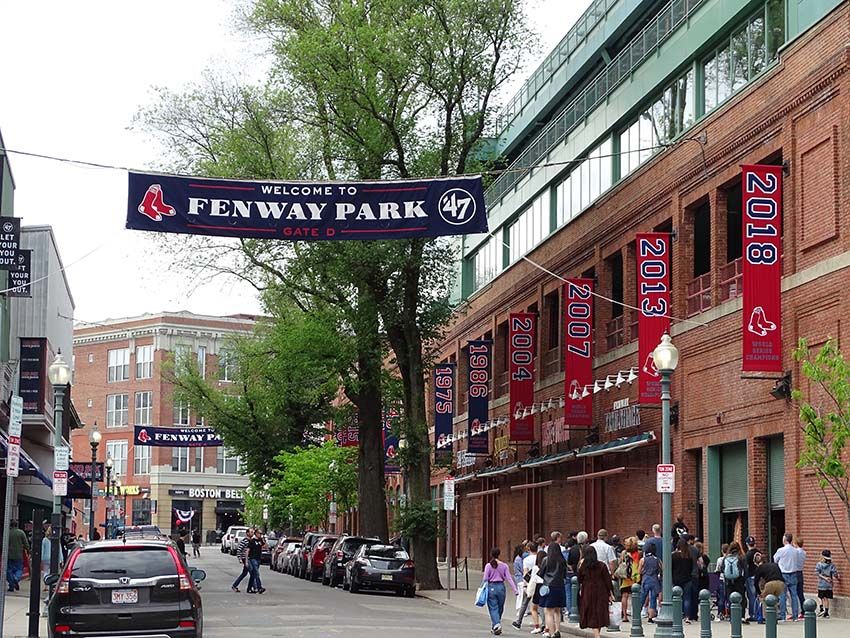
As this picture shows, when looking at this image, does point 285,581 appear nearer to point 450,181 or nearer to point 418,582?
point 418,582

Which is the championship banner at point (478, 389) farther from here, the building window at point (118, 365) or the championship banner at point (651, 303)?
the building window at point (118, 365)

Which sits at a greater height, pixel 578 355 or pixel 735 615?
pixel 578 355

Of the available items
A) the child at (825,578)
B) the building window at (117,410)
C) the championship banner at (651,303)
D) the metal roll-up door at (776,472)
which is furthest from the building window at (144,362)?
the child at (825,578)

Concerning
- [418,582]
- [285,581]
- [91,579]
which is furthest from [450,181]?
[285,581]

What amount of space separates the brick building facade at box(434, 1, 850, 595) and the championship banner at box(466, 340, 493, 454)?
1.73m

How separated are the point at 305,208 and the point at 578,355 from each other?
14325mm

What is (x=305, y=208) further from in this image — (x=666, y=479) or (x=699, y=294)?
(x=699, y=294)

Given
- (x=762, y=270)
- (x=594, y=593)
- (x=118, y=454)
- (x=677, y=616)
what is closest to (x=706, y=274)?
(x=762, y=270)

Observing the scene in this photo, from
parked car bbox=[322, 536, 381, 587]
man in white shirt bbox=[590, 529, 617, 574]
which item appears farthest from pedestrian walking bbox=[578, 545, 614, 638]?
parked car bbox=[322, 536, 381, 587]

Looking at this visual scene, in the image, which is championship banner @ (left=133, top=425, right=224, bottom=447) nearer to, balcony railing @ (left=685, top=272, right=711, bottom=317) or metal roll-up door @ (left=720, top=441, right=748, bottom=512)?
balcony railing @ (left=685, top=272, right=711, bottom=317)

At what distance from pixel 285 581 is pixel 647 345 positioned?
1916 cm

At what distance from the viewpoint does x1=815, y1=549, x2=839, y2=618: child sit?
2512cm

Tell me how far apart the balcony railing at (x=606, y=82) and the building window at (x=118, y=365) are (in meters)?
62.0

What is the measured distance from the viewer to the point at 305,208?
85.9 ft
